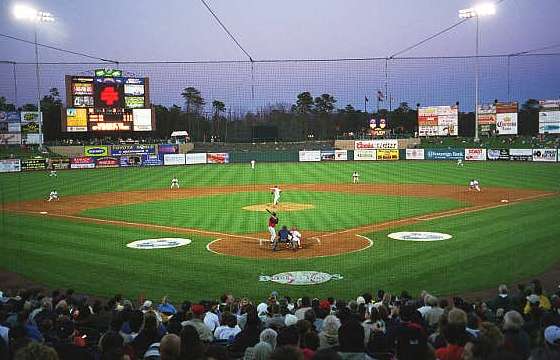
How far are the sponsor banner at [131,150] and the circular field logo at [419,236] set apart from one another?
153 ft

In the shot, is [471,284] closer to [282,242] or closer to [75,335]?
[282,242]

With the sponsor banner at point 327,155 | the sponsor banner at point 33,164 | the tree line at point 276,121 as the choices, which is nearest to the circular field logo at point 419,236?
the tree line at point 276,121

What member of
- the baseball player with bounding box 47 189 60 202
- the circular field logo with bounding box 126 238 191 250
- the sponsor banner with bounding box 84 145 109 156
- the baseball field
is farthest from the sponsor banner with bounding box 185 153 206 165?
the circular field logo with bounding box 126 238 191 250

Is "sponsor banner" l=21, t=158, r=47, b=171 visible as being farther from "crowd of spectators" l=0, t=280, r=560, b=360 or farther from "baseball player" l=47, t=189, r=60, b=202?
"crowd of spectators" l=0, t=280, r=560, b=360

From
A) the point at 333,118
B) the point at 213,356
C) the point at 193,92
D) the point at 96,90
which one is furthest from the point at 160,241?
the point at 333,118

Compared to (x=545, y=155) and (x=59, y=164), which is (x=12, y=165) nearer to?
(x=59, y=164)

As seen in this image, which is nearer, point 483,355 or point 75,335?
point 483,355

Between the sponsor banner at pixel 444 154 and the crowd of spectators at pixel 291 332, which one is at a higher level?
the sponsor banner at pixel 444 154

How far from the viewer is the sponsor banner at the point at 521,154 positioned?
5492 cm

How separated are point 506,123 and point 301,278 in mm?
62216

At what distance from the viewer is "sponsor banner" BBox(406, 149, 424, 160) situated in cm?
6224

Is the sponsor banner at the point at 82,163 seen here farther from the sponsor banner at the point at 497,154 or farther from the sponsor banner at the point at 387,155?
the sponsor banner at the point at 497,154

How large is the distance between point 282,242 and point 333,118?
5239cm

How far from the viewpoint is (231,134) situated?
168 ft
